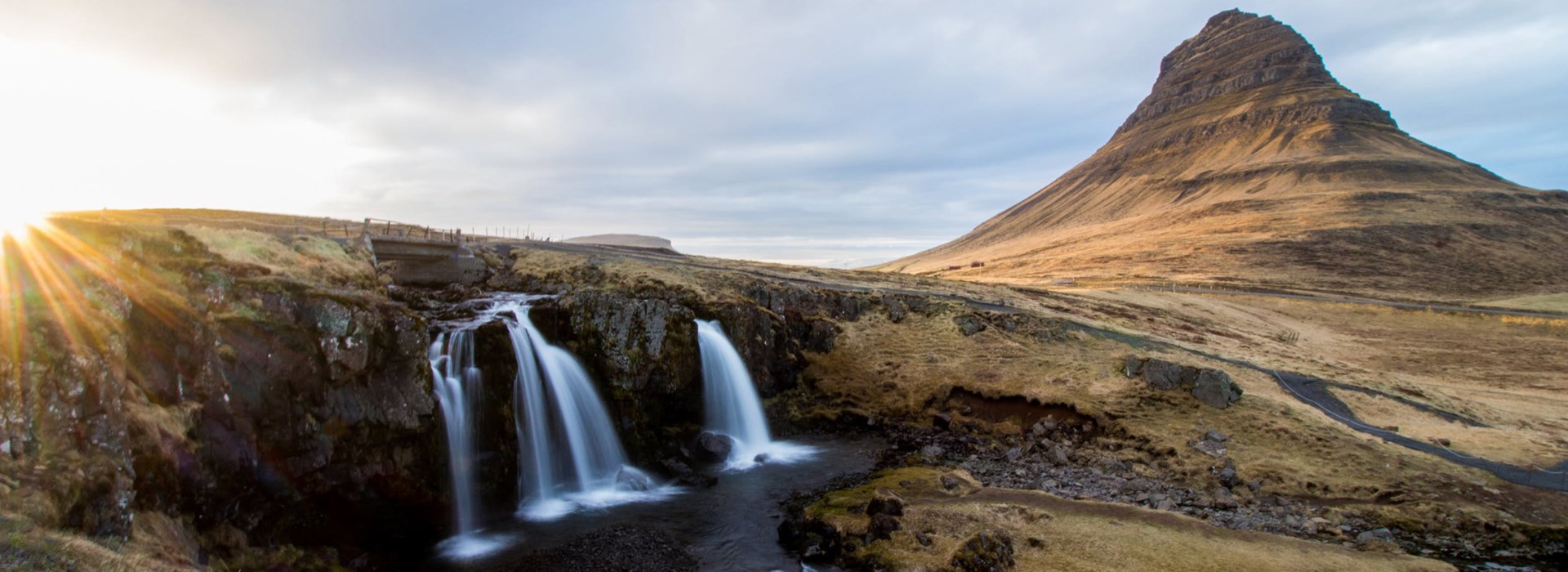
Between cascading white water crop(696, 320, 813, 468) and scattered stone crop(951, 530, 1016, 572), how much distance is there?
40.1 feet

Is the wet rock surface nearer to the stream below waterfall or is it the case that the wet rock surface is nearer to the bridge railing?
the stream below waterfall

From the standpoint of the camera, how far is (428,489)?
18.8m

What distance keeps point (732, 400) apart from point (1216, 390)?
67.9ft

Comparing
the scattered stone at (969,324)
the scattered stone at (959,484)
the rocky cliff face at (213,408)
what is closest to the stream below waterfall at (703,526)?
the rocky cliff face at (213,408)

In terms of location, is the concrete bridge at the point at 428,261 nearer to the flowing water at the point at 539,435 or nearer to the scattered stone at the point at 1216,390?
the flowing water at the point at 539,435

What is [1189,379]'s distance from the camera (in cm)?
2839

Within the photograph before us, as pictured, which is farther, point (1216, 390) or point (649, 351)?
point (649, 351)

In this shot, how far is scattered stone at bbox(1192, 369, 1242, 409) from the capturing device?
1054 inches

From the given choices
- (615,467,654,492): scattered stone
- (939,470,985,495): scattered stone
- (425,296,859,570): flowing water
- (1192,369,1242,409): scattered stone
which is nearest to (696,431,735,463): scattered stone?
(425,296,859,570): flowing water

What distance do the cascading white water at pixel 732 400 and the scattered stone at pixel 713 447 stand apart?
510 mm

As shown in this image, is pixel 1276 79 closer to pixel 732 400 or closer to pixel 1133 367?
pixel 1133 367

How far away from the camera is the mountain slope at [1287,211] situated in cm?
9175

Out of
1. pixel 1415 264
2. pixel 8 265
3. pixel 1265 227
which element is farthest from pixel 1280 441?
pixel 1265 227

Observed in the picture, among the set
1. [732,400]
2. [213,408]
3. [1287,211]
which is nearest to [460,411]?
[213,408]
